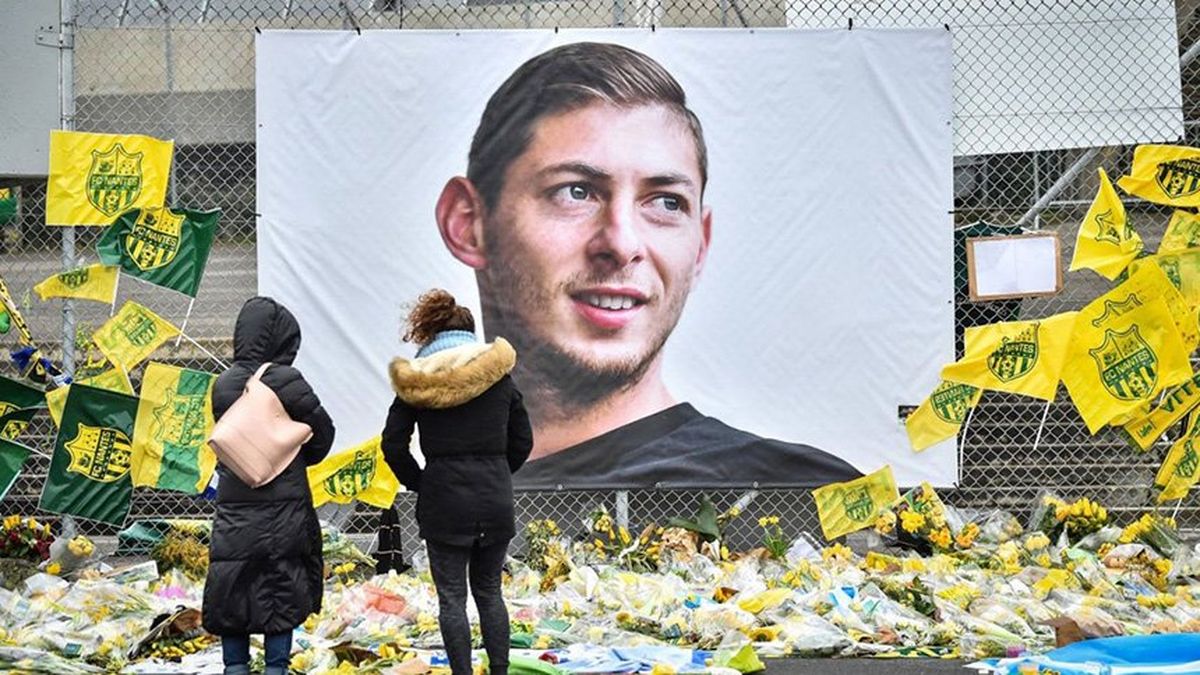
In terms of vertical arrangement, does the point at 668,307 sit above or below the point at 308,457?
above

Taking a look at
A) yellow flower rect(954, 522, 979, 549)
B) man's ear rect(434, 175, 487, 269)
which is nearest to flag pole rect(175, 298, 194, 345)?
man's ear rect(434, 175, 487, 269)

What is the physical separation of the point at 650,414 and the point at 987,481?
2231mm

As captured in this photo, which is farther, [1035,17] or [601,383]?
[1035,17]

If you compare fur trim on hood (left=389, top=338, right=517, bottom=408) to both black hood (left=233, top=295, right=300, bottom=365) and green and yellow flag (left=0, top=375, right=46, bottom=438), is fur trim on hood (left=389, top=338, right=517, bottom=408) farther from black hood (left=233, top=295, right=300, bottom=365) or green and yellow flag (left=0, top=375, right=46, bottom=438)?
green and yellow flag (left=0, top=375, right=46, bottom=438)

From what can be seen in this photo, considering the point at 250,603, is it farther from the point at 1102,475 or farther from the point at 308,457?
the point at 1102,475

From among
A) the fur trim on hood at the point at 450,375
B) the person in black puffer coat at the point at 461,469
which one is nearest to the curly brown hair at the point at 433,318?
the person in black puffer coat at the point at 461,469

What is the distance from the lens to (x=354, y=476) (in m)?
8.50

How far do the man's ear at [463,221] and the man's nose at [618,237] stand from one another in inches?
25.4

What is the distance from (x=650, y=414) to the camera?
8.76 m

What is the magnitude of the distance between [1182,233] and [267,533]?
5414 millimetres

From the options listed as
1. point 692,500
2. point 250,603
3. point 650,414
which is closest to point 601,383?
point 650,414

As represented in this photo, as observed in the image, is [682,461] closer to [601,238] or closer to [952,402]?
[601,238]

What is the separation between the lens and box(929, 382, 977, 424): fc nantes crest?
28.2ft

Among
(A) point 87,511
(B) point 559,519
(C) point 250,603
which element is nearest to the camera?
(C) point 250,603
